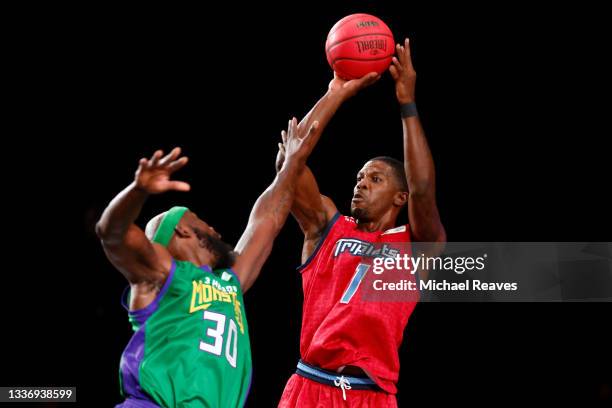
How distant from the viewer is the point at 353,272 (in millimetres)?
4438

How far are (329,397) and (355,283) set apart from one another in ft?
1.91

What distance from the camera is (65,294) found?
6641 mm

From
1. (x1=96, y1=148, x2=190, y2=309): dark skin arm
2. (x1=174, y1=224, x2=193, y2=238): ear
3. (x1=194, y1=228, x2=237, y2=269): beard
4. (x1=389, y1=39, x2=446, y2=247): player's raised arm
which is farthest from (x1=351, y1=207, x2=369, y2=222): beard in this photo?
(x1=96, y1=148, x2=190, y2=309): dark skin arm

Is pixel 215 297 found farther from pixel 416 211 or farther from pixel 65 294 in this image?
pixel 65 294

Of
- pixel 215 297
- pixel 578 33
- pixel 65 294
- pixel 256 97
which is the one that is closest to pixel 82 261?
pixel 65 294

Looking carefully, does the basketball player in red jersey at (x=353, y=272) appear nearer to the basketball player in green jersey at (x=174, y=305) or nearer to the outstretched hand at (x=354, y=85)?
the outstretched hand at (x=354, y=85)

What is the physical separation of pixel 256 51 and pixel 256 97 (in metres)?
0.43

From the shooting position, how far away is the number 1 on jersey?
14.4 feet

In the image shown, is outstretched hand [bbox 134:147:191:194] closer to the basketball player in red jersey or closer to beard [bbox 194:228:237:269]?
beard [bbox 194:228:237:269]

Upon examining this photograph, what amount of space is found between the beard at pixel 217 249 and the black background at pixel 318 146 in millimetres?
3380

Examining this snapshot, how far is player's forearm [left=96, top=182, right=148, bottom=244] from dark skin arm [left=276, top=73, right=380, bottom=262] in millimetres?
1324

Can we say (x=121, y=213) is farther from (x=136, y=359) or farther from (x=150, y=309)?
(x=136, y=359)

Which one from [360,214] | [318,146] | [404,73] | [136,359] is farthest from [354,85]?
[318,146]

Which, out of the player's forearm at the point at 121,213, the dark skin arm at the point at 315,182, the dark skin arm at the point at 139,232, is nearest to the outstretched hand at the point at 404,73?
the dark skin arm at the point at 315,182
